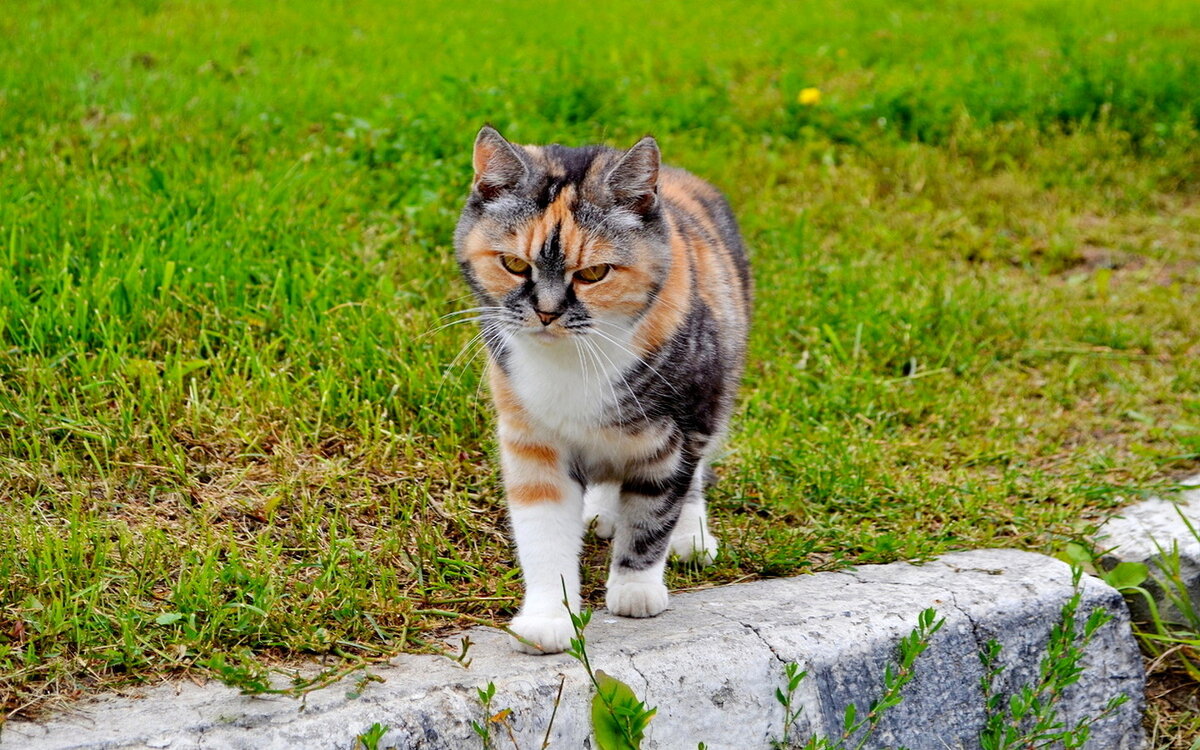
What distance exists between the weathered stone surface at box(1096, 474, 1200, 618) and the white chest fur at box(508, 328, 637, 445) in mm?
1853

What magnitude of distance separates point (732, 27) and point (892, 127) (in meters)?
2.54

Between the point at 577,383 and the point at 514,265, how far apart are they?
0.35 metres

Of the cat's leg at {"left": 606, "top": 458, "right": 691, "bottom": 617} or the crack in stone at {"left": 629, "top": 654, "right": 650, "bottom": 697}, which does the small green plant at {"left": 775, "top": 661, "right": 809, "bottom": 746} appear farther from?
the cat's leg at {"left": 606, "top": 458, "right": 691, "bottom": 617}

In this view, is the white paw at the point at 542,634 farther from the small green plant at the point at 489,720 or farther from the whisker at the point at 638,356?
the whisker at the point at 638,356

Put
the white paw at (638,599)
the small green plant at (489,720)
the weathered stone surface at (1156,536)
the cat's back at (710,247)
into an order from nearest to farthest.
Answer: the small green plant at (489,720)
the white paw at (638,599)
the cat's back at (710,247)
the weathered stone surface at (1156,536)

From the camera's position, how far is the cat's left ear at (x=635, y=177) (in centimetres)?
285

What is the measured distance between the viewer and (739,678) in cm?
271

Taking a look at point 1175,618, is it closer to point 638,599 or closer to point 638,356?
point 638,599

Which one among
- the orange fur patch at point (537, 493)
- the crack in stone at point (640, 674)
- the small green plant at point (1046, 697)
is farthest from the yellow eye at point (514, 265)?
the small green plant at point (1046, 697)

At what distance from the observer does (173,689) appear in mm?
2436

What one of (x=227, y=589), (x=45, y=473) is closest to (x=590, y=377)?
(x=227, y=589)

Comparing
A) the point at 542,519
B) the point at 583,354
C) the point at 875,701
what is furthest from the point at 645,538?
the point at 875,701

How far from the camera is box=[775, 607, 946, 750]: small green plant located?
8.72ft

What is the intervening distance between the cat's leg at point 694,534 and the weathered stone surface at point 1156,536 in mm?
1327
